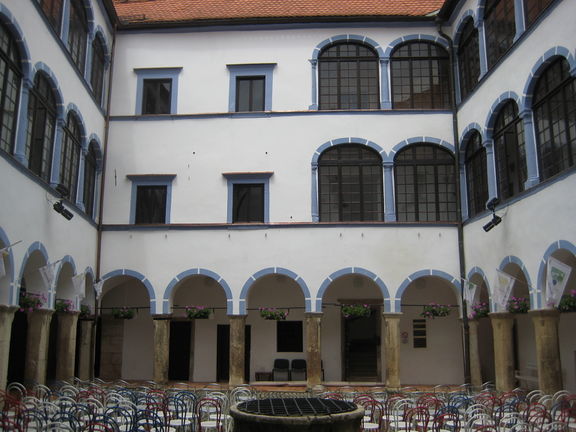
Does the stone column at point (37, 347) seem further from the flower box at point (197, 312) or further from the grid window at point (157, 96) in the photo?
the grid window at point (157, 96)

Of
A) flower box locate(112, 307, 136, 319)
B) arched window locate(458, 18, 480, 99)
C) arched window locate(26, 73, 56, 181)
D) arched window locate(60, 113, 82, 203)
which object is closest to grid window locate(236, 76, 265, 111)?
arched window locate(60, 113, 82, 203)

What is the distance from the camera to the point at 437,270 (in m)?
18.7

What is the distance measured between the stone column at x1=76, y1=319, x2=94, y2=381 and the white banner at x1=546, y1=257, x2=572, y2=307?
1235 cm

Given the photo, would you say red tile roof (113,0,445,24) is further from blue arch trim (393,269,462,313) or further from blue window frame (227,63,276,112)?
blue arch trim (393,269,462,313)

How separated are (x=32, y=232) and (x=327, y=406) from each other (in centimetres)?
849

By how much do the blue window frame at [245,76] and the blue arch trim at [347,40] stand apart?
1375 mm

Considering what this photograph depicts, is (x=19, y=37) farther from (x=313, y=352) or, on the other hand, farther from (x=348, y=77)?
(x=313, y=352)

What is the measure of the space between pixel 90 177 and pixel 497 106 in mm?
11307

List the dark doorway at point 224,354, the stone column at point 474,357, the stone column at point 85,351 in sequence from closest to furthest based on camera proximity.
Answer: the stone column at point 474,357 → the stone column at point 85,351 → the dark doorway at point 224,354

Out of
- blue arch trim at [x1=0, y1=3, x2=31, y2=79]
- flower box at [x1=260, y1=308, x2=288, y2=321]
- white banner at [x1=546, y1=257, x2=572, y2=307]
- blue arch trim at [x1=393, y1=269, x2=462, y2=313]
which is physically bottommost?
flower box at [x1=260, y1=308, x2=288, y2=321]

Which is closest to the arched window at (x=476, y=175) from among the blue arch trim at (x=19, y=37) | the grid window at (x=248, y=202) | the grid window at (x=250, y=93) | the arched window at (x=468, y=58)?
the arched window at (x=468, y=58)

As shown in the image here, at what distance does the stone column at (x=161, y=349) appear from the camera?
18.3 metres

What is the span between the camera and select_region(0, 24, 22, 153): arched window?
12.9 m

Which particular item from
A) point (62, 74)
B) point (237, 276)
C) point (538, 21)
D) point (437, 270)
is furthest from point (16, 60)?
point (437, 270)
